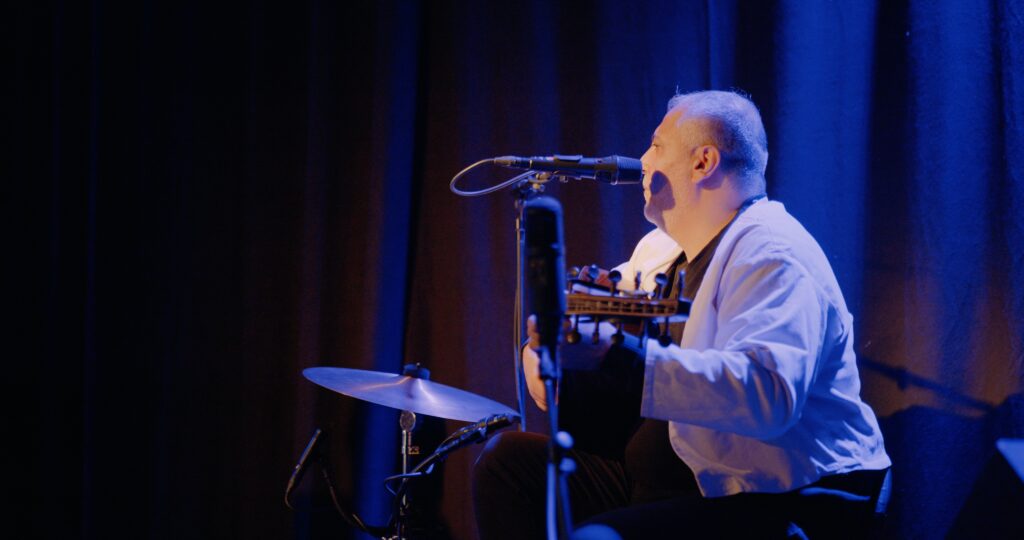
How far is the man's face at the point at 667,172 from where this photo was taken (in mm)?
2162

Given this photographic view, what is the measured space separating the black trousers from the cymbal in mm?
149

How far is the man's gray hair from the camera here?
2.13m

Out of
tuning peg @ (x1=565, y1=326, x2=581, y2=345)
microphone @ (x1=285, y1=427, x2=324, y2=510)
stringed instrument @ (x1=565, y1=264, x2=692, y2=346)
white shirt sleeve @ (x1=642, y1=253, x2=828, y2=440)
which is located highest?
stringed instrument @ (x1=565, y1=264, x2=692, y2=346)

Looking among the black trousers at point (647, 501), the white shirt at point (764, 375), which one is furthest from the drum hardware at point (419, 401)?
the white shirt at point (764, 375)

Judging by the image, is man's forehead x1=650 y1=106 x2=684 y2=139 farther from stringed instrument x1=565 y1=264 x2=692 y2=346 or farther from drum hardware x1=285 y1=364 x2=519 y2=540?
drum hardware x1=285 y1=364 x2=519 y2=540

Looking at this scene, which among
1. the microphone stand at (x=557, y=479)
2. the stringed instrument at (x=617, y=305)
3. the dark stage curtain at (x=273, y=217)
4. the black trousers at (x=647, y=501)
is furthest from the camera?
the dark stage curtain at (x=273, y=217)

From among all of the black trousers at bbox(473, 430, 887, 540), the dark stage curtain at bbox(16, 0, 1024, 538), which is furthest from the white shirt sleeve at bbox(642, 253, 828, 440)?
the dark stage curtain at bbox(16, 0, 1024, 538)

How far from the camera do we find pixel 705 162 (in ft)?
7.00

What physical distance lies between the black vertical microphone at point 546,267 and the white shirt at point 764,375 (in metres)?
0.27

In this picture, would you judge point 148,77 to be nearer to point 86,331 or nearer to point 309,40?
point 309,40

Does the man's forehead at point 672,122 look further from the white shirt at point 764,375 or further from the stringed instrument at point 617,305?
the stringed instrument at point 617,305

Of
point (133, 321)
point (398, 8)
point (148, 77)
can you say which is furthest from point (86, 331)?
point (398, 8)

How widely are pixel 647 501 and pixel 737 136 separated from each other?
38.2 inches

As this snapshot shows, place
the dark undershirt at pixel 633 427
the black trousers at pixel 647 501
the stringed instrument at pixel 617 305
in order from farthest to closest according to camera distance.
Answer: the dark undershirt at pixel 633 427
the black trousers at pixel 647 501
the stringed instrument at pixel 617 305
